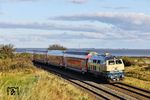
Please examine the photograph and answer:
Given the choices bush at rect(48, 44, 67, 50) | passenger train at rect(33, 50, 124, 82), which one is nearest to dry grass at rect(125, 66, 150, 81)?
passenger train at rect(33, 50, 124, 82)

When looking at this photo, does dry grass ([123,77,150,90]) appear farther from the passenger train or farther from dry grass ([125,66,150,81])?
dry grass ([125,66,150,81])

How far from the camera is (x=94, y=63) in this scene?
42.6m


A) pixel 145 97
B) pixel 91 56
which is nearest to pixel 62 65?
pixel 91 56

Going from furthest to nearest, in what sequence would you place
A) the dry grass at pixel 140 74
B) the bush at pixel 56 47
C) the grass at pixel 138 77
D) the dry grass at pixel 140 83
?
the bush at pixel 56 47
the dry grass at pixel 140 74
the grass at pixel 138 77
the dry grass at pixel 140 83

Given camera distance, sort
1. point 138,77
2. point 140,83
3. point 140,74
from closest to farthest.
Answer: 1. point 140,83
2. point 138,77
3. point 140,74

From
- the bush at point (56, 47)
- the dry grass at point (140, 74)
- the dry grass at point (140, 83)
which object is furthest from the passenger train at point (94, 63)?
the bush at point (56, 47)

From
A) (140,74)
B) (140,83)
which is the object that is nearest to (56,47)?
(140,74)

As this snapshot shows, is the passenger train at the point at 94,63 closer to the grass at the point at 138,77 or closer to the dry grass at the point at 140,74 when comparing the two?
the grass at the point at 138,77

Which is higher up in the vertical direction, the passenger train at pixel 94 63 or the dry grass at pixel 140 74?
the passenger train at pixel 94 63

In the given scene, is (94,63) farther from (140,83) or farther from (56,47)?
(56,47)

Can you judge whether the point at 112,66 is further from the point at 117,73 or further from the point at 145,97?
the point at 145,97

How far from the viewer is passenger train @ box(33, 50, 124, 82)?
127 feet

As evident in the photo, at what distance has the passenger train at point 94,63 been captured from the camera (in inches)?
1526

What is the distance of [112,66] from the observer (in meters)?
39.2
